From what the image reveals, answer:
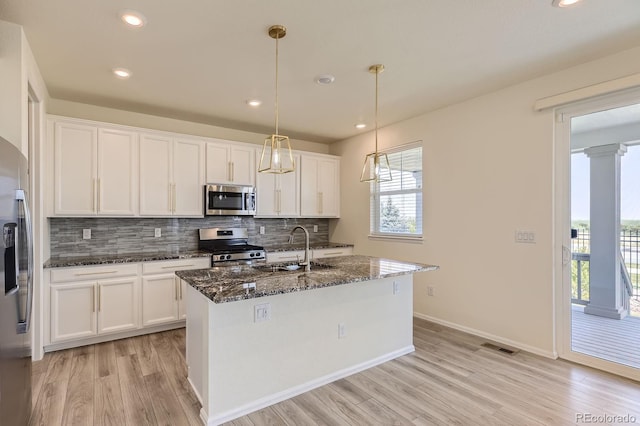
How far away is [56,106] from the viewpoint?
370cm

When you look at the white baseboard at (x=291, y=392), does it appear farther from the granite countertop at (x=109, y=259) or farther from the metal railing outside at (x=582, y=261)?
the granite countertop at (x=109, y=259)

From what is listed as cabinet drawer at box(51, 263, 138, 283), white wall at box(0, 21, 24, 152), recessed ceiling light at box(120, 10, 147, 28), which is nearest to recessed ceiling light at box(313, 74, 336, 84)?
recessed ceiling light at box(120, 10, 147, 28)

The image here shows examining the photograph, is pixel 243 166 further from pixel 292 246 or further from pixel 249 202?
pixel 292 246

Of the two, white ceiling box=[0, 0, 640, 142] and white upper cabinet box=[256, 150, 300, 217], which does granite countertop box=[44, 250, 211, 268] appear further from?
white ceiling box=[0, 0, 640, 142]

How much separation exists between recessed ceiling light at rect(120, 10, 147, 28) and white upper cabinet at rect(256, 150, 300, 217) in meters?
2.52

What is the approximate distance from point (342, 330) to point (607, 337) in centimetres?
226

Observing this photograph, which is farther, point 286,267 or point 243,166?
point 243,166

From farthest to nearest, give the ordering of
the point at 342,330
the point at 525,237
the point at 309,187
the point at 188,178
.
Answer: the point at 309,187, the point at 188,178, the point at 525,237, the point at 342,330

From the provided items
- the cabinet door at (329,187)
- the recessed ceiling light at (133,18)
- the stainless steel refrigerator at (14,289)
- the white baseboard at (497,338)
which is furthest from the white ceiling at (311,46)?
the white baseboard at (497,338)

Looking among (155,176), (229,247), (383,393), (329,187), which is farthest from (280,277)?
(329,187)

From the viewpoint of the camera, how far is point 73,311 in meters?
3.29

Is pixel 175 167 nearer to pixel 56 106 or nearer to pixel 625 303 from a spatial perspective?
pixel 56 106

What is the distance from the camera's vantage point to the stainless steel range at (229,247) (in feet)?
13.4

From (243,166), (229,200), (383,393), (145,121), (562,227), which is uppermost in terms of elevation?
(145,121)
